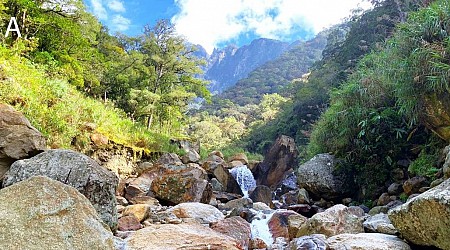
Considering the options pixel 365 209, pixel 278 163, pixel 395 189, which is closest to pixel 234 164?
pixel 278 163

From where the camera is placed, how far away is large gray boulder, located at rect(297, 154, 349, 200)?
782 centimetres

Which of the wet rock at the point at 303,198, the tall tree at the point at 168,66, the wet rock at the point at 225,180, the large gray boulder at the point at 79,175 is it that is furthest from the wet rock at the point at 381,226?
the tall tree at the point at 168,66

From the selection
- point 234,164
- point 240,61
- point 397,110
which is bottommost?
point 234,164

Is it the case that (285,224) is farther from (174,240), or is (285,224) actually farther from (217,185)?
(217,185)

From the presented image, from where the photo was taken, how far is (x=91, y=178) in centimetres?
390

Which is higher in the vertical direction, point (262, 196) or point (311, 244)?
point (311, 244)

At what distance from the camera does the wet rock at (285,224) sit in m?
5.25

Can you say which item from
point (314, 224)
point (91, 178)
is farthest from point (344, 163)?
point (91, 178)

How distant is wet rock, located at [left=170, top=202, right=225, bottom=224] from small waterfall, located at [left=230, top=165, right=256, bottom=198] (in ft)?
22.3

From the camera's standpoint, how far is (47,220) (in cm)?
213

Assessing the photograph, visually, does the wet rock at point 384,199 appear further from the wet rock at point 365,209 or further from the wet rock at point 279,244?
the wet rock at point 279,244

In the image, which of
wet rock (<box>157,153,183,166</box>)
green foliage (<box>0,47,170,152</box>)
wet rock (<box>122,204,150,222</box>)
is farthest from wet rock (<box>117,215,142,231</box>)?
wet rock (<box>157,153,183,166</box>)

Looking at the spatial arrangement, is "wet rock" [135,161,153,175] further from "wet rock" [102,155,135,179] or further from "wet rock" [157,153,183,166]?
"wet rock" [157,153,183,166]

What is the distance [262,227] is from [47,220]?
14.5 feet
